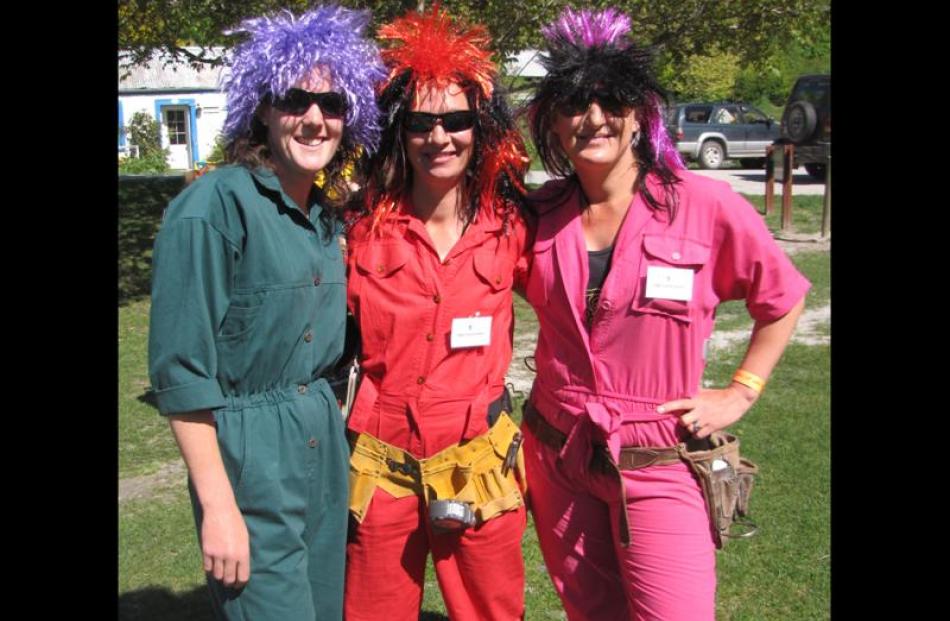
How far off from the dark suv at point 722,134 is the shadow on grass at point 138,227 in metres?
12.8

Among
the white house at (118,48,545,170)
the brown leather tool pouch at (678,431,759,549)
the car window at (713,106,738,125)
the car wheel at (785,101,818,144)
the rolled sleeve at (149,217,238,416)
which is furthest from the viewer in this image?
the white house at (118,48,545,170)

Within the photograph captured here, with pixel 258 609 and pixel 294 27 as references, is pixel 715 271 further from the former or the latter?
pixel 258 609

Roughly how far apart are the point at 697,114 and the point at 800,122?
6539 millimetres

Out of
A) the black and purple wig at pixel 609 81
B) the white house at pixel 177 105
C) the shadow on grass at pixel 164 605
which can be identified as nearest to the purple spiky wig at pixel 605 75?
the black and purple wig at pixel 609 81

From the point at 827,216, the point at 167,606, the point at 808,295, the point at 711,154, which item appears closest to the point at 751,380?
the point at 167,606

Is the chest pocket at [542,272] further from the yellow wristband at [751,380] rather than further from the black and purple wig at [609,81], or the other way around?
the yellow wristband at [751,380]

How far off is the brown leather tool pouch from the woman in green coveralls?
963mm

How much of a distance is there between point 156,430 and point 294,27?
4386 millimetres

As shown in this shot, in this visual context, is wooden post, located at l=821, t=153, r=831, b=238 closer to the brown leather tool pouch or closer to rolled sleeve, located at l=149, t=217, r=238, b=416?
the brown leather tool pouch

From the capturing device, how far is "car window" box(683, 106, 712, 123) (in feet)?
81.9

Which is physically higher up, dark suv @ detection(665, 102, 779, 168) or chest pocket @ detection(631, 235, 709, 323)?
dark suv @ detection(665, 102, 779, 168)

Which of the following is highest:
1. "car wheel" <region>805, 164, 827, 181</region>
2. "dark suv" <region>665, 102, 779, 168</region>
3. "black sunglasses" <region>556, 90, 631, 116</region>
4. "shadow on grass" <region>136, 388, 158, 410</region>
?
"dark suv" <region>665, 102, 779, 168</region>

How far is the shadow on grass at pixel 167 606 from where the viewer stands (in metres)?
3.95

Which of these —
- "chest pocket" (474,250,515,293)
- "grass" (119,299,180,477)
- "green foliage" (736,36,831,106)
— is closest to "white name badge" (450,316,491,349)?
"chest pocket" (474,250,515,293)
